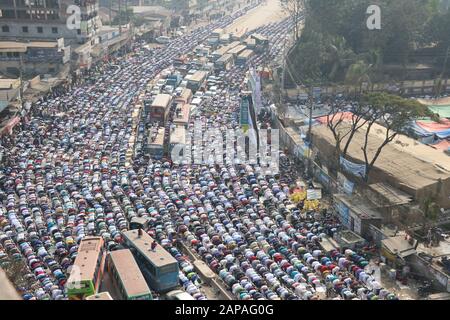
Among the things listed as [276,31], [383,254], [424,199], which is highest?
[276,31]

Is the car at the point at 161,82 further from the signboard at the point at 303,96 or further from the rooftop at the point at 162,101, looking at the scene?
the signboard at the point at 303,96

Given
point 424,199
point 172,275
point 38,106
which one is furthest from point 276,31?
point 172,275

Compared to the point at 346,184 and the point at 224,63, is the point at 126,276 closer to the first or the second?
the point at 346,184

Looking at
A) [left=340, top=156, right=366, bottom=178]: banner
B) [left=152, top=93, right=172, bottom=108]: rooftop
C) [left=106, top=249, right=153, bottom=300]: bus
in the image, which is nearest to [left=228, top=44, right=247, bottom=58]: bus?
[left=152, top=93, right=172, bottom=108]: rooftop

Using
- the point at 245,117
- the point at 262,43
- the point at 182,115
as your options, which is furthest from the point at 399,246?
the point at 262,43

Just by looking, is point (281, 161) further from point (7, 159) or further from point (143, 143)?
point (7, 159)

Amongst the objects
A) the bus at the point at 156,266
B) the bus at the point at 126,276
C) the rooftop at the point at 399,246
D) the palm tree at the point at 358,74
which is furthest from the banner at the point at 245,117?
the bus at the point at 126,276

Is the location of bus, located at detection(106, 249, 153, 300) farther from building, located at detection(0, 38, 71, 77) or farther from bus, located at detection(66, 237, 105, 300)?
building, located at detection(0, 38, 71, 77)
